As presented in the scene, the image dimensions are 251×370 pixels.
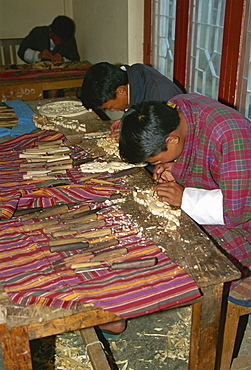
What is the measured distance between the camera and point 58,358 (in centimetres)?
263

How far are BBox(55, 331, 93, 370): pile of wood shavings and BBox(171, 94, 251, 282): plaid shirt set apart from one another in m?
1.20

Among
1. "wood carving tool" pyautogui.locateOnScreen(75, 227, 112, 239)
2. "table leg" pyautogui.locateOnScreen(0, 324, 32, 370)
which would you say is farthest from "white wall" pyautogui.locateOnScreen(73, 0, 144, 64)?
"table leg" pyautogui.locateOnScreen(0, 324, 32, 370)

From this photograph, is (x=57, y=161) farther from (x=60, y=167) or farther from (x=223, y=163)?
(x=223, y=163)

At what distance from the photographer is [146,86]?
11.0 feet

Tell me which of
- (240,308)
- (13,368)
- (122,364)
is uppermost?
(13,368)

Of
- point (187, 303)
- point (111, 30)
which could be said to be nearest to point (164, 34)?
point (111, 30)

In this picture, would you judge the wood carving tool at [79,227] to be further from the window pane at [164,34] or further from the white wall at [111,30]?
the white wall at [111,30]

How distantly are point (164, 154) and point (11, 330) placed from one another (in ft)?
4.11

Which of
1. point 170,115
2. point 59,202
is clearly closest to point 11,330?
point 59,202

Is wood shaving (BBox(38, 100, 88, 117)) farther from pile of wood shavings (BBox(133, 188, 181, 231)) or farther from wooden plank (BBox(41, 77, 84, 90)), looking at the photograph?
pile of wood shavings (BBox(133, 188, 181, 231))

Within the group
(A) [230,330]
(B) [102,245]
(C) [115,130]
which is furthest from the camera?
(C) [115,130]

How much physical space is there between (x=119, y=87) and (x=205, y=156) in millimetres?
1167

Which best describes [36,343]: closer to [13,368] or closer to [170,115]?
[13,368]

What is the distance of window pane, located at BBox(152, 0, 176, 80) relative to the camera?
4462mm
